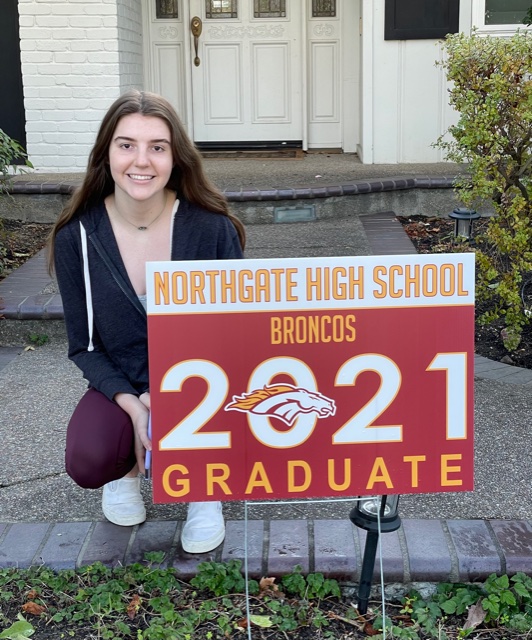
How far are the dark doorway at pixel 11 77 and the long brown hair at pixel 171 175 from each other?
5646 millimetres

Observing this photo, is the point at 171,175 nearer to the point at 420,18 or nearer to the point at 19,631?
the point at 19,631

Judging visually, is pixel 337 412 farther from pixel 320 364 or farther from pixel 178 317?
pixel 178 317

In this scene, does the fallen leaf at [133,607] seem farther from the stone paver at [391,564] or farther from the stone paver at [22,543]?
the stone paver at [391,564]

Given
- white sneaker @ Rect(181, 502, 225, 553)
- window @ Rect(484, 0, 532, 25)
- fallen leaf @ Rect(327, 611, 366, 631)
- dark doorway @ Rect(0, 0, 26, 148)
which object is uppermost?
window @ Rect(484, 0, 532, 25)

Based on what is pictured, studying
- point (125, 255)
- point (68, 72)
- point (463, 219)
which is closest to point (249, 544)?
point (125, 255)

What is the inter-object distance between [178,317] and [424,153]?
6.39 m

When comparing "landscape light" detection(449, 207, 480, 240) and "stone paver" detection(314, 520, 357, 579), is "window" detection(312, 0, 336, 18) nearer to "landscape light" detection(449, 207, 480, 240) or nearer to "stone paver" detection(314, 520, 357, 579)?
"landscape light" detection(449, 207, 480, 240)

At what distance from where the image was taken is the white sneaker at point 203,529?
8.81ft

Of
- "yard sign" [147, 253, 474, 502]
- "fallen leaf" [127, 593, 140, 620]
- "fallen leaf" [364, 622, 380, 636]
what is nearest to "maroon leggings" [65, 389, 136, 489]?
"fallen leaf" [127, 593, 140, 620]

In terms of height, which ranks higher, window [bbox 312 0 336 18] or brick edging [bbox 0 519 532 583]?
window [bbox 312 0 336 18]

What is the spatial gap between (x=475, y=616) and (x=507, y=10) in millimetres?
6556

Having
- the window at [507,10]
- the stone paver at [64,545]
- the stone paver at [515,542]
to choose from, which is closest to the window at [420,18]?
the window at [507,10]

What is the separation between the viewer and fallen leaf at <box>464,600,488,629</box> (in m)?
2.42

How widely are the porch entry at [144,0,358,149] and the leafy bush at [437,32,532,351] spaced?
177 inches
